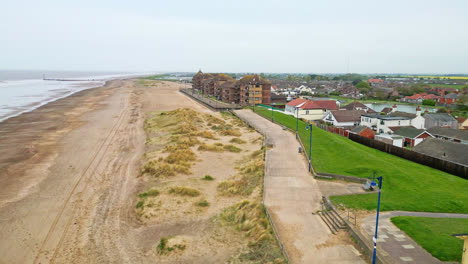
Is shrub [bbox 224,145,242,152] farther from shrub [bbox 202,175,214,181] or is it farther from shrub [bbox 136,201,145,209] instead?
shrub [bbox 136,201,145,209]

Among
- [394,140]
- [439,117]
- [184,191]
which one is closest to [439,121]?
[439,117]

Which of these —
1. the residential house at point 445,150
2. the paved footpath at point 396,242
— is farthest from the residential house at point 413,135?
the paved footpath at point 396,242

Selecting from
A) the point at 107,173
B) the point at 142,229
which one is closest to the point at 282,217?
the point at 142,229

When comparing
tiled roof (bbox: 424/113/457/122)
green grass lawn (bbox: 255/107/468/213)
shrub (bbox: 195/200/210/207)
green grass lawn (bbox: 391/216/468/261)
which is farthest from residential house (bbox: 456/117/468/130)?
shrub (bbox: 195/200/210/207)

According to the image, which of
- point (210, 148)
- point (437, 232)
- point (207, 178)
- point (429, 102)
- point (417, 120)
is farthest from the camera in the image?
point (429, 102)

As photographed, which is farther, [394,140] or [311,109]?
[311,109]

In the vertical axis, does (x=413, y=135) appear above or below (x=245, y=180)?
above

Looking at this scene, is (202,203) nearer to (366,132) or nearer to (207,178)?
(207,178)
